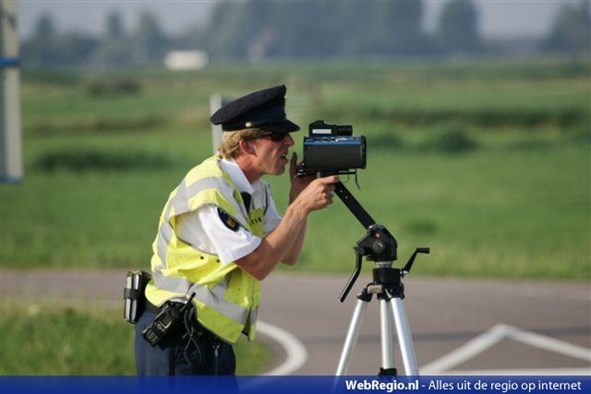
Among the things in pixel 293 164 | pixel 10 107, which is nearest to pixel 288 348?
pixel 10 107

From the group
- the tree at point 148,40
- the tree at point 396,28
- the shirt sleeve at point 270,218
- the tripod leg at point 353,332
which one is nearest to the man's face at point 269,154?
the shirt sleeve at point 270,218

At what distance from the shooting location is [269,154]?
6.92 m

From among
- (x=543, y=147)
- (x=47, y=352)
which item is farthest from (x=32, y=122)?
(x=47, y=352)

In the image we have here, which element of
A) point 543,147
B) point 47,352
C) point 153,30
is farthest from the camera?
point 153,30

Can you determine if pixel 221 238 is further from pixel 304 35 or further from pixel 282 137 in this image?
pixel 304 35

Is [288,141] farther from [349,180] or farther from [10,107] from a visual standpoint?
[349,180]

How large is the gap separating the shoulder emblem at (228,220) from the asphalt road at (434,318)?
520 centimetres

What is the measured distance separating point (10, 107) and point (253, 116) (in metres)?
6.82

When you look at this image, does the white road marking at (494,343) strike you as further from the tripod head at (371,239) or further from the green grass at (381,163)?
the tripod head at (371,239)

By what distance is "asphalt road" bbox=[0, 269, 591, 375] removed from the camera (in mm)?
12977

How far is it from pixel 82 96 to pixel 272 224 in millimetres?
73235

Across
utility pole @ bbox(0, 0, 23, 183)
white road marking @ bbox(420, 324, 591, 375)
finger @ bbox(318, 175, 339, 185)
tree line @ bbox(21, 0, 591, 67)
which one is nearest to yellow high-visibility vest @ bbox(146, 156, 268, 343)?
finger @ bbox(318, 175, 339, 185)

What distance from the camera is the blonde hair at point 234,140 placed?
691cm

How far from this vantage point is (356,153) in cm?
676
